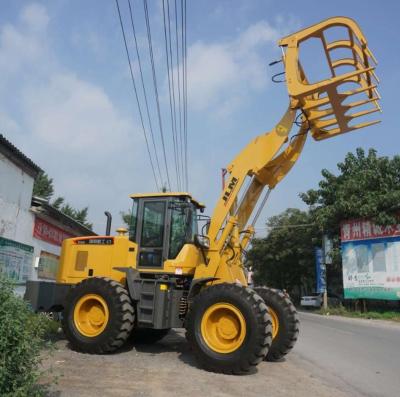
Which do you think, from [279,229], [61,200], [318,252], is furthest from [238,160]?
[61,200]

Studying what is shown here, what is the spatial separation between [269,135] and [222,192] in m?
1.54

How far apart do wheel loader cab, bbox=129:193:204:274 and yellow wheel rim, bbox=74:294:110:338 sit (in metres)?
1.08

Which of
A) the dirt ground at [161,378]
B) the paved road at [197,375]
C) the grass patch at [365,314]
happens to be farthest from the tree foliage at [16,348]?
the grass patch at [365,314]

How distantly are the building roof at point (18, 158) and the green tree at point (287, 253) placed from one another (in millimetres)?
29758

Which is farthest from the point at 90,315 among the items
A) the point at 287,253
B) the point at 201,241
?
the point at 287,253

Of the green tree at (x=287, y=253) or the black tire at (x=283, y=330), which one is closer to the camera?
the black tire at (x=283, y=330)

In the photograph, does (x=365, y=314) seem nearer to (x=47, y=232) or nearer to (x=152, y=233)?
(x=47, y=232)

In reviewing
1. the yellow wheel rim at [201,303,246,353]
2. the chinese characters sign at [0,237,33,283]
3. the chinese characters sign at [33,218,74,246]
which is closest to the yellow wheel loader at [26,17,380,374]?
the yellow wheel rim at [201,303,246,353]

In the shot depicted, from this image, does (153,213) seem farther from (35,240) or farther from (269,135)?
(35,240)

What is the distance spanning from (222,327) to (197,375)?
979 millimetres

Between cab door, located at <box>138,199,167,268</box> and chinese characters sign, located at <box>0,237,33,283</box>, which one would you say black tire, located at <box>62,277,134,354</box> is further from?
chinese characters sign, located at <box>0,237,33,283</box>

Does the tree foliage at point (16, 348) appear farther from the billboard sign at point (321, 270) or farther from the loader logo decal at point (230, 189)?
the billboard sign at point (321, 270)

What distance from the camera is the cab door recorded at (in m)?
9.62

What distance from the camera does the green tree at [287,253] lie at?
4225 cm
